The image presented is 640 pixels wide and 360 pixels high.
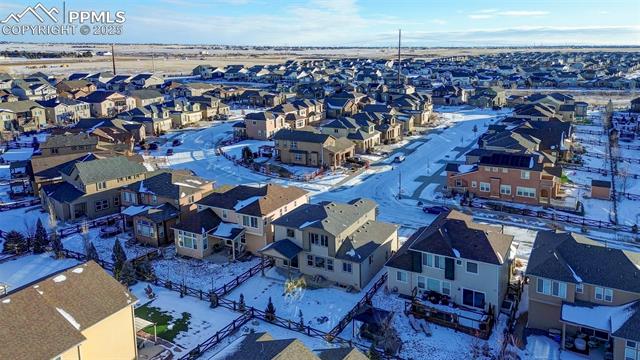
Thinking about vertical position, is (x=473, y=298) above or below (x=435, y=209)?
below

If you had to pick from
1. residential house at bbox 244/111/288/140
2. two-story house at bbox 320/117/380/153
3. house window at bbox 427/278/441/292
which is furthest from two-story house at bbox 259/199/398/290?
residential house at bbox 244/111/288/140

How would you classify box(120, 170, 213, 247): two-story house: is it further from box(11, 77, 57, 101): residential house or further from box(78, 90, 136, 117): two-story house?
box(11, 77, 57, 101): residential house

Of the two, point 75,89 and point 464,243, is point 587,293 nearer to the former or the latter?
point 464,243

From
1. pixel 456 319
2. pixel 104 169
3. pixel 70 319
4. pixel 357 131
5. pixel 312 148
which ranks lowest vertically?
pixel 456 319

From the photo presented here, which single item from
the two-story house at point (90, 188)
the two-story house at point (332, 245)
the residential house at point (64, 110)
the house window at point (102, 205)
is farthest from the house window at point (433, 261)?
the residential house at point (64, 110)

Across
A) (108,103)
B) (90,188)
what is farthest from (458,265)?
(108,103)

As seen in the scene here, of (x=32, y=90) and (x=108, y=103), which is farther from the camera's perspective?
(x=32, y=90)

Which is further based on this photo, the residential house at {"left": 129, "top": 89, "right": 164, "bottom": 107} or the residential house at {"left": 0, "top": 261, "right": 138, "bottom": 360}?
the residential house at {"left": 129, "top": 89, "right": 164, "bottom": 107}
